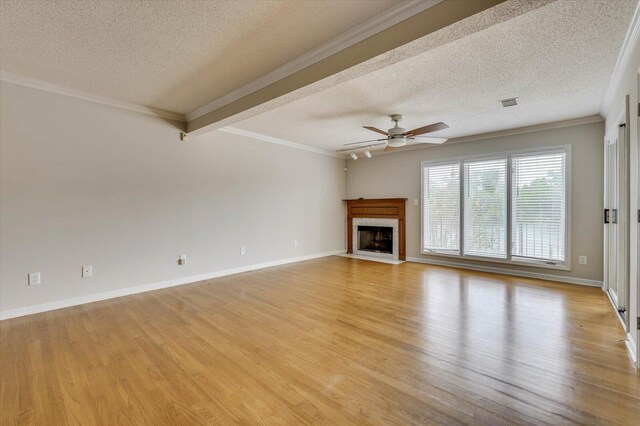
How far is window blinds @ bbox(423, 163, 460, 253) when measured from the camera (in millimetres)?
5773

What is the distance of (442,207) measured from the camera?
19.6 ft

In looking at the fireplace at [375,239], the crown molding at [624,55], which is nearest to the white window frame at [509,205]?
the fireplace at [375,239]

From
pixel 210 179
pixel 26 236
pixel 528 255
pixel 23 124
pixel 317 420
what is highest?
pixel 23 124

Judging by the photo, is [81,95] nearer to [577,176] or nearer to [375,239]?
[375,239]

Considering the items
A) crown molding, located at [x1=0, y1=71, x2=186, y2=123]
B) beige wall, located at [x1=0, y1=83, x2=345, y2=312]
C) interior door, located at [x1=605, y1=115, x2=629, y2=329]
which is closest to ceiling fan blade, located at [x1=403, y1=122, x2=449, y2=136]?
interior door, located at [x1=605, y1=115, x2=629, y2=329]

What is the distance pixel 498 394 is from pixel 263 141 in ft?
17.1

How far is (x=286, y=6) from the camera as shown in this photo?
204 cm

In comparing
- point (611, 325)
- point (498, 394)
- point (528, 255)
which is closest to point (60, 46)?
point (498, 394)

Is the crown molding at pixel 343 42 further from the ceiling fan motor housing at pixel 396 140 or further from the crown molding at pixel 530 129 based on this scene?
the crown molding at pixel 530 129

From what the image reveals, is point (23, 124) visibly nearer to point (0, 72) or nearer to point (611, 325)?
point (0, 72)

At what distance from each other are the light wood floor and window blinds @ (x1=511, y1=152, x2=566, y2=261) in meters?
1.12

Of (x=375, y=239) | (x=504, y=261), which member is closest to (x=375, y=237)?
(x=375, y=239)

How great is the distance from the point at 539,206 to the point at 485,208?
0.81 m

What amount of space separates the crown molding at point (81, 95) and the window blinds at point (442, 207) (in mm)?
4916
